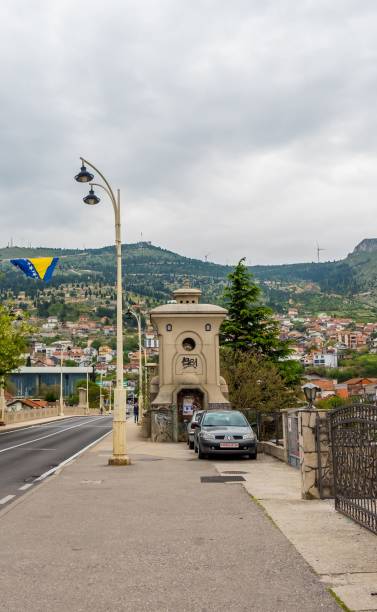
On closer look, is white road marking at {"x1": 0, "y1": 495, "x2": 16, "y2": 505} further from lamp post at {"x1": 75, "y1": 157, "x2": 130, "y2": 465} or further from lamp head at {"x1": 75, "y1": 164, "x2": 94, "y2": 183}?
lamp head at {"x1": 75, "y1": 164, "x2": 94, "y2": 183}

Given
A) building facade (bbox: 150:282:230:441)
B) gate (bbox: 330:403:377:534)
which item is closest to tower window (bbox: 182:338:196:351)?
building facade (bbox: 150:282:230:441)

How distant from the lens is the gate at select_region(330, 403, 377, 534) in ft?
25.2

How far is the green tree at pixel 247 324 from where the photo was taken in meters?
42.8

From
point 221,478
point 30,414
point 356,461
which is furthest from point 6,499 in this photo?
point 30,414

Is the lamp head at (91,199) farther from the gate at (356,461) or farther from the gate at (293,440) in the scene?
the gate at (356,461)

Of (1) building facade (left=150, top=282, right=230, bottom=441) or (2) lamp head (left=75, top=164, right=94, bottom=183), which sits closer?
(2) lamp head (left=75, top=164, right=94, bottom=183)

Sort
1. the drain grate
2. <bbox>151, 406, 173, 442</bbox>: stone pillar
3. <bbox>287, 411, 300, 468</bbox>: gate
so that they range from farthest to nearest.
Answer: <bbox>151, 406, 173, 442</bbox>: stone pillar → <bbox>287, 411, 300, 468</bbox>: gate → the drain grate

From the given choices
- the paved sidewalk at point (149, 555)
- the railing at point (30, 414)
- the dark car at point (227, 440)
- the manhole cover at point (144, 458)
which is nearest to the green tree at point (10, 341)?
the railing at point (30, 414)

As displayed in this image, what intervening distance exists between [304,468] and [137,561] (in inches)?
177

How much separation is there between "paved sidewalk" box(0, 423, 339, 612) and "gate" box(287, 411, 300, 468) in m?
4.16

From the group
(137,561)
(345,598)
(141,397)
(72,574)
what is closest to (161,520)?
(137,561)

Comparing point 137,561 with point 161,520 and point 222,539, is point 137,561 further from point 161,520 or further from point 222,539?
point 161,520

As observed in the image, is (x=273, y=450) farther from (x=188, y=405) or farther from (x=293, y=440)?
(x=188, y=405)

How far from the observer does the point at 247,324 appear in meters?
43.6
